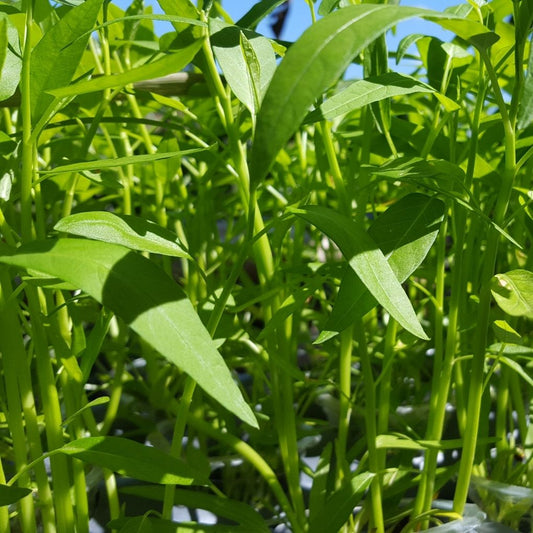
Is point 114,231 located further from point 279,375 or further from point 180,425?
point 279,375

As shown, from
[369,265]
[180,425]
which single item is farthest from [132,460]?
[369,265]

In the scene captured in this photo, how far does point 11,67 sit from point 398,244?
227 mm

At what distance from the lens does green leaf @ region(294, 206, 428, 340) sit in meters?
0.26

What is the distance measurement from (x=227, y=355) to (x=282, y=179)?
0.61 feet

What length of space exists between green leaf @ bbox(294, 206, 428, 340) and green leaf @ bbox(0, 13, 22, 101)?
166mm

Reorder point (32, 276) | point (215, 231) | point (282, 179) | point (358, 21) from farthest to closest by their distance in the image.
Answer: point (215, 231), point (282, 179), point (32, 276), point (358, 21)

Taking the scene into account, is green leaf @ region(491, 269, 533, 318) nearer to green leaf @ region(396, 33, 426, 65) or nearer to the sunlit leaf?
the sunlit leaf

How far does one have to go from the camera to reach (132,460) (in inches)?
11.7

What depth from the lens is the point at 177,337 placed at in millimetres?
228

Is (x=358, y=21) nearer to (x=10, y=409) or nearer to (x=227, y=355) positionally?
(x=10, y=409)

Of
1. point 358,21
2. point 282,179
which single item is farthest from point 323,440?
point 358,21

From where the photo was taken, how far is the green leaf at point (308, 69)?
7.4 inches

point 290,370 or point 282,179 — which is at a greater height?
point 282,179

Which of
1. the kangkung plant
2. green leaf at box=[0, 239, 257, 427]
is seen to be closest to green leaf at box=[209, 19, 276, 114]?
the kangkung plant
